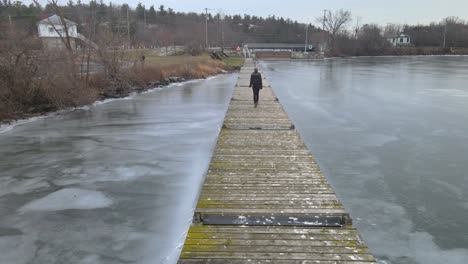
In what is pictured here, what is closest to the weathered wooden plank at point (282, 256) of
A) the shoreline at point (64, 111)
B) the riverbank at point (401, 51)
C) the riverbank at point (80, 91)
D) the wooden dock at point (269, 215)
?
the wooden dock at point (269, 215)

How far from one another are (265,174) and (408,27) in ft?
424

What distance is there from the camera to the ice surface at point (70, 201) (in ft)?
19.2

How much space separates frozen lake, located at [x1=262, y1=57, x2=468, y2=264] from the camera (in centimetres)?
491

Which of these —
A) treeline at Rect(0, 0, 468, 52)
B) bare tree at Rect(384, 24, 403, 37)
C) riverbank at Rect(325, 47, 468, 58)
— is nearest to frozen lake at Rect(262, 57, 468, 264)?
treeline at Rect(0, 0, 468, 52)

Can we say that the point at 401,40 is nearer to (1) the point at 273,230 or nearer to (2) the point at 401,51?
(2) the point at 401,51

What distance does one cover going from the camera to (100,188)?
6.64m

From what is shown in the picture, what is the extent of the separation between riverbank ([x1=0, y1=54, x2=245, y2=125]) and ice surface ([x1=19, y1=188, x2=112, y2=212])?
7.92 m

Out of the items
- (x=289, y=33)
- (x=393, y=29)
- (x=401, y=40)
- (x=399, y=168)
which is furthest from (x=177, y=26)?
(x=399, y=168)

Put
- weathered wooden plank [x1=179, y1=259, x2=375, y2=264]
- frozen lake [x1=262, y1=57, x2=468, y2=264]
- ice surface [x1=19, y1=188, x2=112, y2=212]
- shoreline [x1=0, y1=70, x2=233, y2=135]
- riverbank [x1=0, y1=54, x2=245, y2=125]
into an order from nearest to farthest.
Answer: weathered wooden plank [x1=179, y1=259, x2=375, y2=264] < frozen lake [x1=262, y1=57, x2=468, y2=264] < ice surface [x1=19, y1=188, x2=112, y2=212] < shoreline [x1=0, y1=70, x2=233, y2=135] < riverbank [x1=0, y1=54, x2=245, y2=125]

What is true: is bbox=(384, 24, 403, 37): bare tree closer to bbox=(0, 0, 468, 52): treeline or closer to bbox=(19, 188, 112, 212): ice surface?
bbox=(0, 0, 468, 52): treeline

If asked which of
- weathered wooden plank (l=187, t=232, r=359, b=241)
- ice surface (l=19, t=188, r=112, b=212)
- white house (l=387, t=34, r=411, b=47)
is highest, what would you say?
white house (l=387, t=34, r=411, b=47)

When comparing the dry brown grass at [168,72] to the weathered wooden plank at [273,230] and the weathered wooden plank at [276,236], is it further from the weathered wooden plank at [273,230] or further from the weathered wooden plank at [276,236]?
the weathered wooden plank at [276,236]

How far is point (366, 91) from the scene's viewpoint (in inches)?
838

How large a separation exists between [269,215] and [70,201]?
3389 mm
